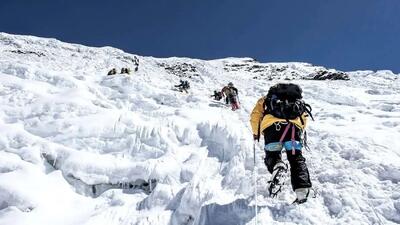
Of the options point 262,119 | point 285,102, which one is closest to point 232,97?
point 262,119

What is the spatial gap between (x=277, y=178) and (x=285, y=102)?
3.27 ft

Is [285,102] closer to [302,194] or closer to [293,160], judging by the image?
[293,160]

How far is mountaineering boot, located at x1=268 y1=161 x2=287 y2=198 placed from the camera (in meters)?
6.19

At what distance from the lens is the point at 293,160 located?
6121 mm

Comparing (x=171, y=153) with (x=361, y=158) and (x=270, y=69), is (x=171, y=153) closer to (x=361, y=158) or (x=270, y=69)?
(x=361, y=158)

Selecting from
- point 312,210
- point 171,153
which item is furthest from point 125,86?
point 312,210

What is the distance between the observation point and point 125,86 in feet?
55.5

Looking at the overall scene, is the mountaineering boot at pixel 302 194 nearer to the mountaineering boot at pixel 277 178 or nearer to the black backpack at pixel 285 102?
the mountaineering boot at pixel 277 178

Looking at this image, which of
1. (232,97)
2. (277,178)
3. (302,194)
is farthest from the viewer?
(232,97)

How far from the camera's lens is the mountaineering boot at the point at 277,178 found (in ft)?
20.3

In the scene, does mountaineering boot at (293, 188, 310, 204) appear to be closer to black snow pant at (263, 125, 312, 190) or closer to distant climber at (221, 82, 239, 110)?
black snow pant at (263, 125, 312, 190)

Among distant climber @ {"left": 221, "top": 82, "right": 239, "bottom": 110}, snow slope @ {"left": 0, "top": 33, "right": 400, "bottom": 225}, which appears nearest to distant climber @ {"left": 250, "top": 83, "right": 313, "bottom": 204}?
snow slope @ {"left": 0, "top": 33, "right": 400, "bottom": 225}

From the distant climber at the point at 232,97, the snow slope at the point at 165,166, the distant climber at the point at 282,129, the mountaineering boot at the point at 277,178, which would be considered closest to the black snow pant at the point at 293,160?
the distant climber at the point at 282,129

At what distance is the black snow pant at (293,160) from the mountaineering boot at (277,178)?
0.11 m
